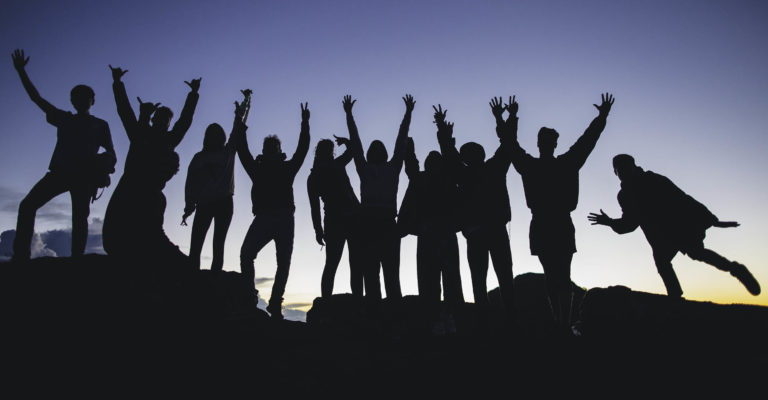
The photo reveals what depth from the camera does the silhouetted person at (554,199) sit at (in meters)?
4.92

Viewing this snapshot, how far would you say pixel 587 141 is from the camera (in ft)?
17.5

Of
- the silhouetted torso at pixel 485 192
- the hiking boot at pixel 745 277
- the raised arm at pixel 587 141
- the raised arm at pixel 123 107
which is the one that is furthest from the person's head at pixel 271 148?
the hiking boot at pixel 745 277

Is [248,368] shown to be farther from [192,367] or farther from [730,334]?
[730,334]

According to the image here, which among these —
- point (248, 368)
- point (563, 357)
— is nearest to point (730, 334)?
point (563, 357)

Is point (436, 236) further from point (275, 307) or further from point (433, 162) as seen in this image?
point (275, 307)

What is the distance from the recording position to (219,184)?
5.10 m

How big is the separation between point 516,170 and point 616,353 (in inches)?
104

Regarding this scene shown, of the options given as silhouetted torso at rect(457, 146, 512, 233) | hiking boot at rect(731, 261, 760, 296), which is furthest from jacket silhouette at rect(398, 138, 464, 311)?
hiking boot at rect(731, 261, 760, 296)

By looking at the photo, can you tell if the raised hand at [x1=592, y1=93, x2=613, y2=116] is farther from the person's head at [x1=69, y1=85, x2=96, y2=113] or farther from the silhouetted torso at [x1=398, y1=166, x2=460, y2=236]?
the person's head at [x1=69, y1=85, x2=96, y2=113]

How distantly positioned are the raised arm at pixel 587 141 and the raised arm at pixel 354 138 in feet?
9.29

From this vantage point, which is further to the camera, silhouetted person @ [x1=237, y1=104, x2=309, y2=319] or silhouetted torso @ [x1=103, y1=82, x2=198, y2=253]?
silhouetted person @ [x1=237, y1=104, x2=309, y2=319]

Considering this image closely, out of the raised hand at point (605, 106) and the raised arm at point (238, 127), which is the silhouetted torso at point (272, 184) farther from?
the raised hand at point (605, 106)

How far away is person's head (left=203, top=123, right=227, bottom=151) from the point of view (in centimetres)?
543

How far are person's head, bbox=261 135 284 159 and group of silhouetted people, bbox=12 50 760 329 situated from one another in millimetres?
21
